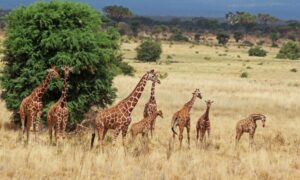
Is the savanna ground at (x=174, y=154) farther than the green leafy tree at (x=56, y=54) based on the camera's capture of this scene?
No

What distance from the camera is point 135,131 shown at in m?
15.7

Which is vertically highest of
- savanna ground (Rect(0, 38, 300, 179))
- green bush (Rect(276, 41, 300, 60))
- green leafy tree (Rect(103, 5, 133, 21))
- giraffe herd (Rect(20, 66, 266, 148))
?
green leafy tree (Rect(103, 5, 133, 21))

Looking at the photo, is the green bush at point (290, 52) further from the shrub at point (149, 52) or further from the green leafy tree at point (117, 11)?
the green leafy tree at point (117, 11)

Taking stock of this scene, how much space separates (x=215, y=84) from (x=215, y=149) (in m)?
25.9

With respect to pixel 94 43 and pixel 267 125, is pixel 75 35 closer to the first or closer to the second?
pixel 94 43

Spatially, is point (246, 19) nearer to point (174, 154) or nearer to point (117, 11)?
point (117, 11)

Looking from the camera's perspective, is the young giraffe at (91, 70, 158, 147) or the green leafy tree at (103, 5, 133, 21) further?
the green leafy tree at (103, 5, 133, 21)

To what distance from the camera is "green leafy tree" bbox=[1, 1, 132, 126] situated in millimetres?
19688

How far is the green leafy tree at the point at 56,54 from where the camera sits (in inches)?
775

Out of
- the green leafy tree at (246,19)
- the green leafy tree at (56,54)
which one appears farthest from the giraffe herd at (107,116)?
the green leafy tree at (246,19)

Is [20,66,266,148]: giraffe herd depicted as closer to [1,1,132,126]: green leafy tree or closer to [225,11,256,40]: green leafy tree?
[1,1,132,126]: green leafy tree

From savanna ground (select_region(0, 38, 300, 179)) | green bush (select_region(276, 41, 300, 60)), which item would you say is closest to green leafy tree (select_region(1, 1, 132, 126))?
savanna ground (select_region(0, 38, 300, 179))

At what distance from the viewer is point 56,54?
1973 cm

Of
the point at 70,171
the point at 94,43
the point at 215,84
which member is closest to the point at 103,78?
the point at 94,43
